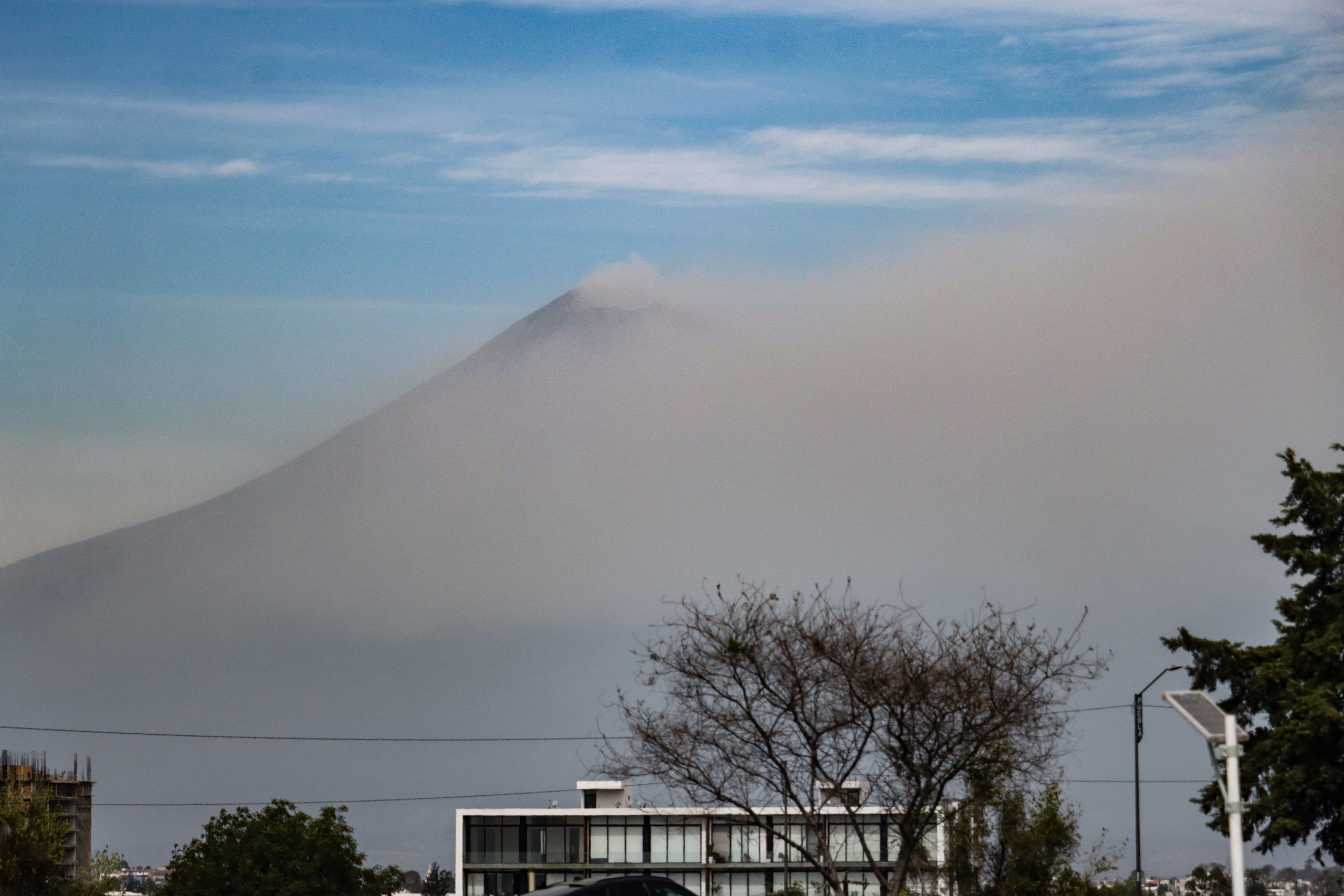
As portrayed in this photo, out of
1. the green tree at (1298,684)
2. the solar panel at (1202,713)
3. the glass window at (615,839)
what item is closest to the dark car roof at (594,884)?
the solar panel at (1202,713)

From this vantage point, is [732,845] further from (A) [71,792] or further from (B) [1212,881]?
(A) [71,792]

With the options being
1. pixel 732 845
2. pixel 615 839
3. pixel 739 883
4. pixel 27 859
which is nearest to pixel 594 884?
pixel 27 859

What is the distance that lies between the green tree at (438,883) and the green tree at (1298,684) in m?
136

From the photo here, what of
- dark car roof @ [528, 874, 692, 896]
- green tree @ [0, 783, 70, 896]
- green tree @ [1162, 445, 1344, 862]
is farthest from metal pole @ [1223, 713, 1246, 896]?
green tree @ [0, 783, 70, 896]

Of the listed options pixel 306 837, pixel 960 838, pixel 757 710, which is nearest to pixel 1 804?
pixel 306 837

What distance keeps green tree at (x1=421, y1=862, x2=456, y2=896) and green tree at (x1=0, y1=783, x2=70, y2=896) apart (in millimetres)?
115493

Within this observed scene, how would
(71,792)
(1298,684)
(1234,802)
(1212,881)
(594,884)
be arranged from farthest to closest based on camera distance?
(71,792)
(1212,881)
(1298,684)
(594,884)
(1234,802)

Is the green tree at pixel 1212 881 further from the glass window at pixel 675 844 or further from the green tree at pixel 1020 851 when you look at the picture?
the green tree at pixel 1020 851

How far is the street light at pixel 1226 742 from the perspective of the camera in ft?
46.4

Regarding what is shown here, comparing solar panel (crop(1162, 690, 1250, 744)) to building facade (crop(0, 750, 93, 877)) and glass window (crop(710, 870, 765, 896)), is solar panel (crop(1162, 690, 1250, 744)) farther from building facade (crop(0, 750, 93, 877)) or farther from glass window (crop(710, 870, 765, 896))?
building facade (crop(0, 750, 93, 877))

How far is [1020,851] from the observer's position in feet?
145

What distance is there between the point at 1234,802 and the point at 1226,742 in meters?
0.66

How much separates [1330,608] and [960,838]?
14531mm

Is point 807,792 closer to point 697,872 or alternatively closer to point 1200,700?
point 1200,700
